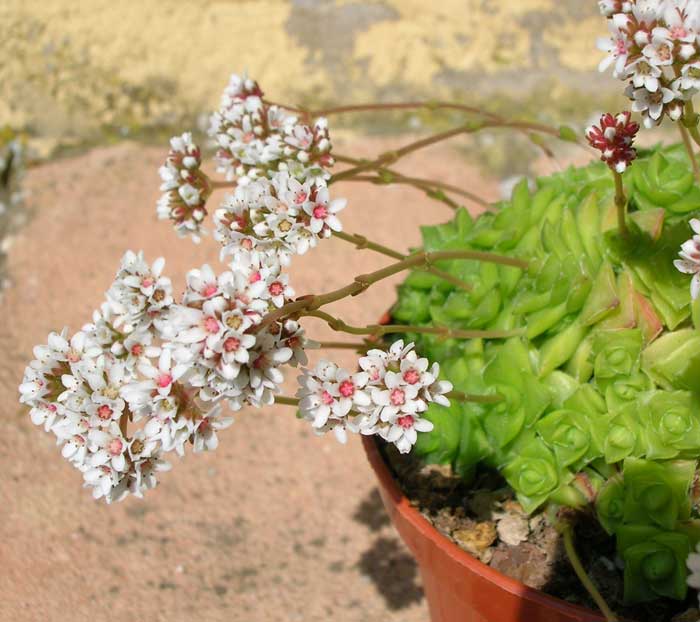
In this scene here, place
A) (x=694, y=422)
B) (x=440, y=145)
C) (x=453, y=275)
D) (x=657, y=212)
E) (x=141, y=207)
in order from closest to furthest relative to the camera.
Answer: (x=694, y=422)
(x=657, y=212)
(x=453, y=275)
(x=141, y=207)
(x=440, y=145)

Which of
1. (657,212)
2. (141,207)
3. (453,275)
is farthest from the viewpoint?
(141,207)

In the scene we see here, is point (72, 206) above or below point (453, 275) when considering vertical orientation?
below

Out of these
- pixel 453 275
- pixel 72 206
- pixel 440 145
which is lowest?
pixel 72 206

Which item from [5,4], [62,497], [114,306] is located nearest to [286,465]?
[62,497]

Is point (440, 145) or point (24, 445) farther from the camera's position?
point (440, 145)

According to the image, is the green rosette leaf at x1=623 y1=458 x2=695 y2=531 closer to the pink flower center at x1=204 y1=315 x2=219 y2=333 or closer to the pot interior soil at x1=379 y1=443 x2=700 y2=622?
the pot interior soil at x1=379 y1=443 x2=700 y2=622

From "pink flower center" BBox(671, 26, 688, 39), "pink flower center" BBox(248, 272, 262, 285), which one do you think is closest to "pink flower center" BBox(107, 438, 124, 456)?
"pink flower center" BBox(248, 272, 262, 285)

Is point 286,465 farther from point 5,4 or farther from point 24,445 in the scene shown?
point 5,4
